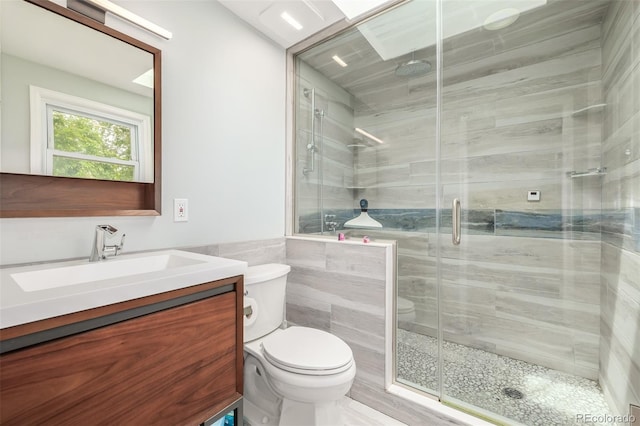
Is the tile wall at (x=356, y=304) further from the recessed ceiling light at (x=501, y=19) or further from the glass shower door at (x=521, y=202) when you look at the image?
the recessed ceiling light at (x=501, y=19)

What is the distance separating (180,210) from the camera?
142 cm

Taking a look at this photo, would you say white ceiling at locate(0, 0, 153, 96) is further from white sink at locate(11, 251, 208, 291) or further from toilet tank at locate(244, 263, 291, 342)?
toilet tank at locate(244, 263, 291, 342)

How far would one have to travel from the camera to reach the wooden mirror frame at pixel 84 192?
98 cm

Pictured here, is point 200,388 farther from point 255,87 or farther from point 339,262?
point 255,87

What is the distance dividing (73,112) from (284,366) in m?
1.32

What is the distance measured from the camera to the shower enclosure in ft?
5.01

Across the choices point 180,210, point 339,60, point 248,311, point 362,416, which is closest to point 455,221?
point 362,416

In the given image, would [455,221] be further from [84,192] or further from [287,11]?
[84,192]

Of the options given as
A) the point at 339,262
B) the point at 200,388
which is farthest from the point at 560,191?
the point at 200,388

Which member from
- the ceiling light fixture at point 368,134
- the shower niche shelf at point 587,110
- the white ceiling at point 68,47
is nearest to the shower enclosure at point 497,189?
the shower niche shelf at point 587,110

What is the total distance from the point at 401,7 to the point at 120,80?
1.60 metres

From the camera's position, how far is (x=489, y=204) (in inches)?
78.5

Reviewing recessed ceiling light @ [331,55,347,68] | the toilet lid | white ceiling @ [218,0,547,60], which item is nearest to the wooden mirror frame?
white ceiling @ [218,0,547,60]

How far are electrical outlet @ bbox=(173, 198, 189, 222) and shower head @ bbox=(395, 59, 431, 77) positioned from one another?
1759mm
